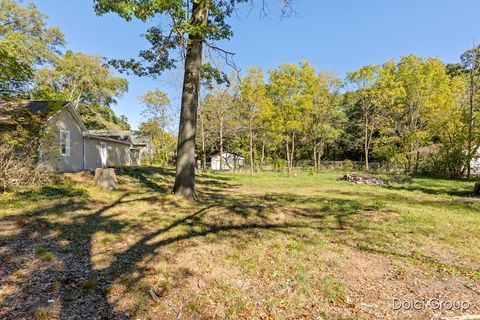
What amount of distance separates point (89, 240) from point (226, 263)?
246 cm

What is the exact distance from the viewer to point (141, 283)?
314 centimetres

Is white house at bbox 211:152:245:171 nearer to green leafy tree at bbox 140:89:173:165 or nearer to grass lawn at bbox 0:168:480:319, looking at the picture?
green leafy tree at bbox 140:89:173:165

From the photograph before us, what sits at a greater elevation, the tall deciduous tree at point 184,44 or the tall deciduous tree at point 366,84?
the tall deciduous tree at point 366,84

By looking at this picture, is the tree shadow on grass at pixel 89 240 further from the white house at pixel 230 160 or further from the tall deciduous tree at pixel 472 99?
the white house at pixel 230 160

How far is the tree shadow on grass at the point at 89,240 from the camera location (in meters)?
2.69

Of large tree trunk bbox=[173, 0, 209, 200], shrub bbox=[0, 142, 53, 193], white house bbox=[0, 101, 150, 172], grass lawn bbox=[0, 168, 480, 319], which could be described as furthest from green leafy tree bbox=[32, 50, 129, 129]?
grass lawn bbox=[0, 168, 480, 319]

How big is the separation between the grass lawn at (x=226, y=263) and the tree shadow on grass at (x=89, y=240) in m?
0.02

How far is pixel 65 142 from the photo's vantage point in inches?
566

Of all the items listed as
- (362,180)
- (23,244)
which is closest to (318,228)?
(23,244)

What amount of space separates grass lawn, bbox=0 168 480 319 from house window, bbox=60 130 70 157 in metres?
8.49

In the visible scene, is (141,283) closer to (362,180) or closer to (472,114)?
(362,180)

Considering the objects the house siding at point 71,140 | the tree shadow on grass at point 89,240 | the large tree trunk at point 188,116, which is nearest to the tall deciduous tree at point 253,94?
the house siding at point 71,140

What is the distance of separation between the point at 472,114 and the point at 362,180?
32.3 feet

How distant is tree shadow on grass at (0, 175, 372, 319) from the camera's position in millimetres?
2689
